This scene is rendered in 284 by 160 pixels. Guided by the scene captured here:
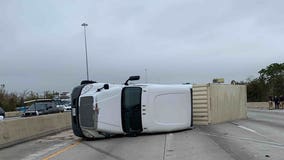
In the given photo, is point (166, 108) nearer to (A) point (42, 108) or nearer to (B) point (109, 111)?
(B) point (109, 111)

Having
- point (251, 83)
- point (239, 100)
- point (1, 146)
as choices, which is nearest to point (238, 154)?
point (1, 146)

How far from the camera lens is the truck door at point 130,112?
1828 cm

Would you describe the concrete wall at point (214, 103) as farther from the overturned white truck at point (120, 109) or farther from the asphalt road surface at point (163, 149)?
the asphalt road surface at point (163, 149)

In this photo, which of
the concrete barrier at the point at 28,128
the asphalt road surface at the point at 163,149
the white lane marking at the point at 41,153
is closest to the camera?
the asphalt road surface at the point at 163,149

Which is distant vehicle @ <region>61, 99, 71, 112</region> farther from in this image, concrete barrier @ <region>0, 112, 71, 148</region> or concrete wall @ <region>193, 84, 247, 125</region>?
concrete wall @ <region>193, 84, 247, 125</region>

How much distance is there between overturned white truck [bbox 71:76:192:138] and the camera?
58.7 ft

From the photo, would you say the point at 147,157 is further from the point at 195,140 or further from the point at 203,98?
the point at 203,98

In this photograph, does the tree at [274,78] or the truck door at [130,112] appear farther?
the tree at [274,78]

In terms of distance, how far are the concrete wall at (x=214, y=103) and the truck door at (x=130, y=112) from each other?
6.69 meters

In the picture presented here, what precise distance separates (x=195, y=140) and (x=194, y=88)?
355 inches

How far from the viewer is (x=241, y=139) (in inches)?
623

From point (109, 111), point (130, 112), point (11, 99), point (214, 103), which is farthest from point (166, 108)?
point (11, 99)

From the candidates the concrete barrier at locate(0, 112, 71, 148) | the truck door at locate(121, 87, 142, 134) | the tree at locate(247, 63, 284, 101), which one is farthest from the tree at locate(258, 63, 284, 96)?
the truck door at locate(121, 87, 142, 134)

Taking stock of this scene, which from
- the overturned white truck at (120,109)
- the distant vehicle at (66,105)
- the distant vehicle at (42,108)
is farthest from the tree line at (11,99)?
the overturned white truck at (120,109)
